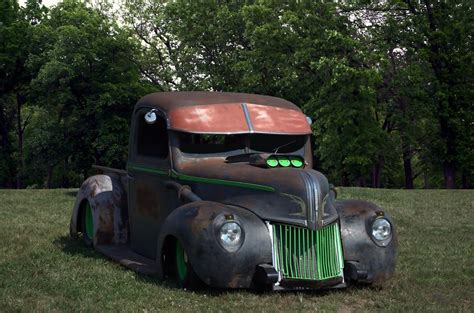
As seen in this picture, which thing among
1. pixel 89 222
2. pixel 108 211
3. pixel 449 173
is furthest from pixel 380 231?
pixel 449 173

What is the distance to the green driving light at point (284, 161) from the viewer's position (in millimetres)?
7614

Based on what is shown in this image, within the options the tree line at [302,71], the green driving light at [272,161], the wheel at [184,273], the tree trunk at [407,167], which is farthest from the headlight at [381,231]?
the tree trunk at [407,167]

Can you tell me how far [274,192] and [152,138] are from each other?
90.1 inches

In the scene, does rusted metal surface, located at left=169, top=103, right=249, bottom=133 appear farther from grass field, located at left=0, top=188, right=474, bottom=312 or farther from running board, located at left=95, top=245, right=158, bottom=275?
grass field, located at left=0, top=188, right=474, bottom=312

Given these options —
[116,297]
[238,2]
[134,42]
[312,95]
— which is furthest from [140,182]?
[238,2]

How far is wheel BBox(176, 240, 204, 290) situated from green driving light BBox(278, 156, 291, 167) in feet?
4.85

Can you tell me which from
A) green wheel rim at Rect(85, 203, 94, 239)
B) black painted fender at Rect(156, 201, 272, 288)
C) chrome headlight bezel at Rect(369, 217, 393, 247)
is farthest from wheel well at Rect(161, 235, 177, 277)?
green wheel rim at Rect(85, 203, 94, 239)

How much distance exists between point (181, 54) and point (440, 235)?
88.2 feet

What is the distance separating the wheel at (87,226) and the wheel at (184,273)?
3.21 m

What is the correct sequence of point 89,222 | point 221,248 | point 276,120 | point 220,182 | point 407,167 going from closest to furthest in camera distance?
point 221,248, point 220,182, point 276,120, point 89,222, point 407,167

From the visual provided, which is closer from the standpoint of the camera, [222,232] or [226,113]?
[222,232]

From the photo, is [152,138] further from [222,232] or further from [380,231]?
[380,231]

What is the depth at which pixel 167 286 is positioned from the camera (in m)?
7.22

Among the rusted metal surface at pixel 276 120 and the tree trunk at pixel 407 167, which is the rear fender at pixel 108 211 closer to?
the rusted metal surface at pixel 276 120
